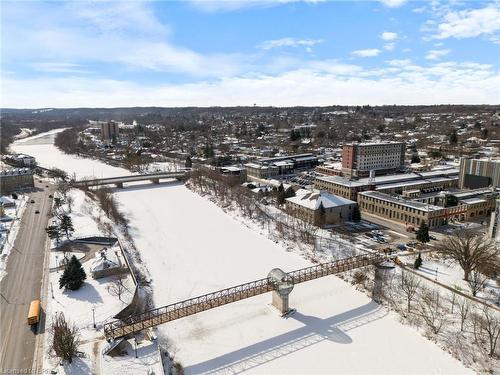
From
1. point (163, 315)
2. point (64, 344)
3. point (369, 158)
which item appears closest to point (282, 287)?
point (163, 315)

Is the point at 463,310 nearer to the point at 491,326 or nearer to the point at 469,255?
the point at 491,326

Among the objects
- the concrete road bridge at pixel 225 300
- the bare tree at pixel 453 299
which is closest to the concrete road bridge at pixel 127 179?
the concrete road bridge at pixel 225 300

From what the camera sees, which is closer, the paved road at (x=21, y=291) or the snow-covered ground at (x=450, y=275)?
the paved road at (x=21, y=291)

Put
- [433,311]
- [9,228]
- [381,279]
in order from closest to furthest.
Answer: [433,311], [381,279], [9,228]

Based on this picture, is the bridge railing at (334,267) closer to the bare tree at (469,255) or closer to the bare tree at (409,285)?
the bare tree at (409,285)

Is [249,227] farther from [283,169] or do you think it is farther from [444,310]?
[283,169]

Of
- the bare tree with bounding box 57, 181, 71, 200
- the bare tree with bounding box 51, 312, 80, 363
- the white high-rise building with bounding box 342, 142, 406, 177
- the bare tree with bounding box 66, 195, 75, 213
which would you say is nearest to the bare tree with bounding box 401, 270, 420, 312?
the bare tree with bounding box 51, 312, 80, 363

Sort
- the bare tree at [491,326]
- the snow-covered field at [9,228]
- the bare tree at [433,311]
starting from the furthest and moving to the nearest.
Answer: the snow-covered field at [9,228], the bare tree at [433,311], the bare tree at [491,326]

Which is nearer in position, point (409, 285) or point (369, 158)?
point (409, 285)

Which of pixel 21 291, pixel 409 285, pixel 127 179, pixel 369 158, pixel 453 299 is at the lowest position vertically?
pixel 21 291
